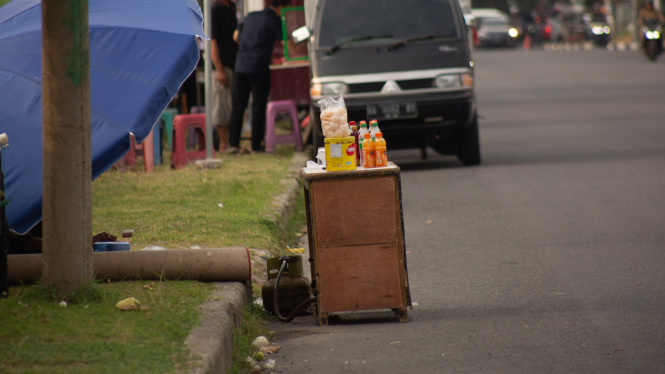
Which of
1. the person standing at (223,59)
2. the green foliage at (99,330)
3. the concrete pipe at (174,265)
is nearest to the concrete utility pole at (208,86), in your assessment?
the person standing at (223,59)

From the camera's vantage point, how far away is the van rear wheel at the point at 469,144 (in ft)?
35.8

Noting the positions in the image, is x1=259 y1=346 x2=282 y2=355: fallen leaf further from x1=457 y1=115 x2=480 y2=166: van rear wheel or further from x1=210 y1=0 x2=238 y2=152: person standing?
x1=210 y1=0 x2=238 y2=152: person standing

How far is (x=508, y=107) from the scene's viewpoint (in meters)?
19.2

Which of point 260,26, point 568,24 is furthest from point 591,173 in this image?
point 568,24

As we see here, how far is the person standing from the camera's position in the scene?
463 inches

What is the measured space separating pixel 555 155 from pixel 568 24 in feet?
140

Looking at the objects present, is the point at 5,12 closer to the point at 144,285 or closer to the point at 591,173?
the point at 144,285

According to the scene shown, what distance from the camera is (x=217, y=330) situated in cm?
383

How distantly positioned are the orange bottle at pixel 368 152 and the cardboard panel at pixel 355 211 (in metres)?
0.11

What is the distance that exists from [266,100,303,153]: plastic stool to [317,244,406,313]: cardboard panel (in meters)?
7.06

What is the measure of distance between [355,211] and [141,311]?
1.21m

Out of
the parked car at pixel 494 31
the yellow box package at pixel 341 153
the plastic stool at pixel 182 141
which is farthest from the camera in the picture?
the parked car at pixel 494 31

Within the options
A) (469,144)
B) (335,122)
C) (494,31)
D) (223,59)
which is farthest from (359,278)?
(494,31)

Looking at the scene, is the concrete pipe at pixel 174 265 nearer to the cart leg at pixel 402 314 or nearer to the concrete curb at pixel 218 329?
the concrete curb at pixel 218 329
